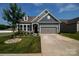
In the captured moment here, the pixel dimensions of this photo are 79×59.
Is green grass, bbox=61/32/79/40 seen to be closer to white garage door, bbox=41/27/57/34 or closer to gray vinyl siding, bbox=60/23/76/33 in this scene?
gray vinyl siding, bbox=60/23/76/33

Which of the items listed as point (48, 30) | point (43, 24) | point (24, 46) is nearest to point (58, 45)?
point (24, 46)

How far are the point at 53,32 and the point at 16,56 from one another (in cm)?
823

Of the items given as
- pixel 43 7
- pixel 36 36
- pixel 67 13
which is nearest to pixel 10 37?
pixel 36 36

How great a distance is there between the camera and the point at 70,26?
846 inches

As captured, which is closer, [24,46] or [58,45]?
[24,46]

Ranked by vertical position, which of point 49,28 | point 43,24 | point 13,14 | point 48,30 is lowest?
point 48,30

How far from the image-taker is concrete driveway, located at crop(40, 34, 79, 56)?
611 inches

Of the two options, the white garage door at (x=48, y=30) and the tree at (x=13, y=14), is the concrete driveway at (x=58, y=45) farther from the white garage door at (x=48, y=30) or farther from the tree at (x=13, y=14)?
the tree at (x=13, y=14)

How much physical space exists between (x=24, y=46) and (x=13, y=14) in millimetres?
3450

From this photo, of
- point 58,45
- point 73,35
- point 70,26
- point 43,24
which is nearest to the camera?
point 58,45

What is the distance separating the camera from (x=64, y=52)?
15.7m

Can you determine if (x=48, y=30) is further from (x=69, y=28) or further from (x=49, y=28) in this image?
(x=69, y=28)

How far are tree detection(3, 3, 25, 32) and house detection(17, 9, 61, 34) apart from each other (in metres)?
2.02

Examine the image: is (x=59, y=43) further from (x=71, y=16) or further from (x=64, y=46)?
(x=71, y=16)
